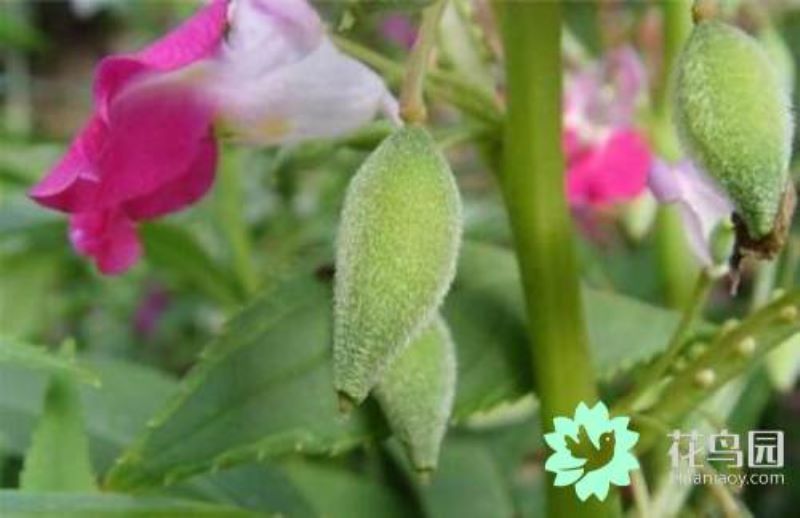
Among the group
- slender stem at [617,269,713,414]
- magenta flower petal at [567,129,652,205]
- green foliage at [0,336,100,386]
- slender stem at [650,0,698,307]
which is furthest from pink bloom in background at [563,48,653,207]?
green foliage at [0,336,100,386]

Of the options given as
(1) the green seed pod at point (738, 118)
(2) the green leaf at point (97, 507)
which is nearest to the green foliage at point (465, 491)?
(2) the green leaf at point (97, 507)

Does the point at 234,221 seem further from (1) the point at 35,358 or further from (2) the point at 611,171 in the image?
(1) the point at 35,358

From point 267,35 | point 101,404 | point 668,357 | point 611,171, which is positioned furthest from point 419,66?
point 611,171

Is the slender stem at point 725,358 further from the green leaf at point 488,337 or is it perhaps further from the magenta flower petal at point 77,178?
the magenta flower petal at point 77,178

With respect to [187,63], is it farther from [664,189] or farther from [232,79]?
[664,189]

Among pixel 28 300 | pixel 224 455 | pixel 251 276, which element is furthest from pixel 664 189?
pixel 28 300

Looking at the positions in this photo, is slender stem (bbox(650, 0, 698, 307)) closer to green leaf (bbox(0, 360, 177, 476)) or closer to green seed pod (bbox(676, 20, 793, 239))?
green leaf (bbox(0, 360, 177, 476))
